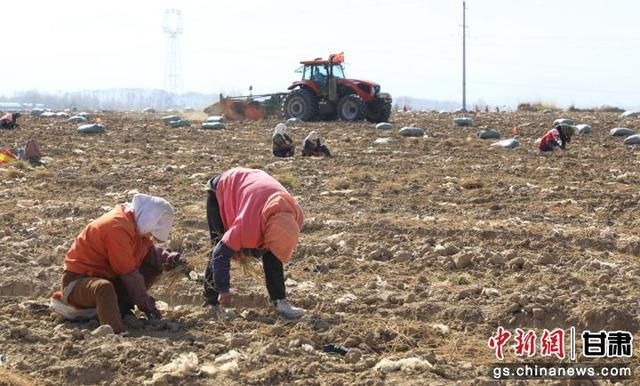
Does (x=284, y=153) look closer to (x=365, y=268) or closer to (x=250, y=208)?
(x=365, y=268)

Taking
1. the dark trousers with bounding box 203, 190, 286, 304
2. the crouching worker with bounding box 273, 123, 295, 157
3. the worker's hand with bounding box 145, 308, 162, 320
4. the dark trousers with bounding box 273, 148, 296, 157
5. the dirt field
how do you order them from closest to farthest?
the dirt field
the worker's hand with bounding box 145, 308, 162, 320
the dark trousers with bounding box 203, 190, 286, 304
the crouching worker with bounding box 273, 123, 295, 157
the dark trousers with bounding box 273, 148, 296, 157

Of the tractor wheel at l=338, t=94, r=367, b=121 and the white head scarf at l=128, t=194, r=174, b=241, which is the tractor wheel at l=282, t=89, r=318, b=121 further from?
the white head scarf at l=128, t=194, r=174, b=241

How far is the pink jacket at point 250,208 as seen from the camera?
552cm

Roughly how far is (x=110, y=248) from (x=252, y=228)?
889 mm

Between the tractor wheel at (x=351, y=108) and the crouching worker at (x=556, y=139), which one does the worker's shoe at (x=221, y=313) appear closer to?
the crouching worker at (x=556, y=139)

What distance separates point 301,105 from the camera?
2572 centimetres

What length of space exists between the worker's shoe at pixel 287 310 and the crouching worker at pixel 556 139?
10.5 m

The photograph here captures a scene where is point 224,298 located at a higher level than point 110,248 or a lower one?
lower

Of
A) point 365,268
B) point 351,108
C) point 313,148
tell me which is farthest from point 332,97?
point 365,268

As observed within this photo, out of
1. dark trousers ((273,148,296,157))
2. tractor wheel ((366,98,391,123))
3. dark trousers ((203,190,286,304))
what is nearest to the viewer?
dark trousers ((203,190,286,304))

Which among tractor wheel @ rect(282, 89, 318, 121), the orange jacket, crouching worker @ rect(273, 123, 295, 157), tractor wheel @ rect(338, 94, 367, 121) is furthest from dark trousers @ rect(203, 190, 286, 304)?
tractor wheel @ rect(282, 89, 318, 121)

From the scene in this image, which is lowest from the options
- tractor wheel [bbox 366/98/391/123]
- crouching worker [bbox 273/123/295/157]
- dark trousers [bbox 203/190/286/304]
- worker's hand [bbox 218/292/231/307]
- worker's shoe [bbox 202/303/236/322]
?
worker's shoe [bbox 202/303/236/322]

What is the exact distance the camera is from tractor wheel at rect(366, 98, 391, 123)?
82.0 feet

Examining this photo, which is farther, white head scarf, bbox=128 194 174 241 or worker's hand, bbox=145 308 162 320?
worker's hand, bbox=145 308 162 320
